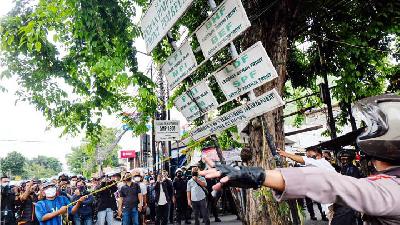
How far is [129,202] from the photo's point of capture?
9.15m

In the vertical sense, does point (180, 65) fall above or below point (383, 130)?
above

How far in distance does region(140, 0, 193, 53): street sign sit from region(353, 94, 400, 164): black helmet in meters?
2.42

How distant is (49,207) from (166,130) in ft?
12.5

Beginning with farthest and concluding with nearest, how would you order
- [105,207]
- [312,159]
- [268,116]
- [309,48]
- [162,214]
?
[162,214]
[309,48]
[105,207]
[312,159]
[268,116]

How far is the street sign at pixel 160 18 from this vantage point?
12.5ft

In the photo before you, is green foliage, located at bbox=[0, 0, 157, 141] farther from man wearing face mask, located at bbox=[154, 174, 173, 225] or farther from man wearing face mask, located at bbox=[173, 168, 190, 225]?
man wearing face mask, located at bbox=[173, 168, 190, 225]

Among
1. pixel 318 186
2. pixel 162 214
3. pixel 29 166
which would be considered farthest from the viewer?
pixel 29 166

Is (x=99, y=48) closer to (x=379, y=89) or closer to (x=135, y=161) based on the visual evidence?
(x=379, y=89)

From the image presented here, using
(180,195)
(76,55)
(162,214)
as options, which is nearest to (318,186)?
(76,55)

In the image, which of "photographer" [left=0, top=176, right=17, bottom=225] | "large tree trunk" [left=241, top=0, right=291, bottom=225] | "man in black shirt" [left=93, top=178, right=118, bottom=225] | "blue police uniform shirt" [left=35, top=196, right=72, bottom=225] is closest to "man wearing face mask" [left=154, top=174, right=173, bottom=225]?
"man in black shirt" [left=93, top=178, right=118, bottom=225]

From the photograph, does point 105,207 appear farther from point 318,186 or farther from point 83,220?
point 318,186

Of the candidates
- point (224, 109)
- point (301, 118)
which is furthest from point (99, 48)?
point (301, 118)

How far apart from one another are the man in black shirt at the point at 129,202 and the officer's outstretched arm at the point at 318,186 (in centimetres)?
828

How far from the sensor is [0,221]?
8.23 meters
